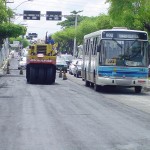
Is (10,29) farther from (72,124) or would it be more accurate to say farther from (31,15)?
(72,124)

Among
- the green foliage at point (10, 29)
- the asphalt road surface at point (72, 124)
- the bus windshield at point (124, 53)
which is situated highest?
the green foliage at point (10, 29)

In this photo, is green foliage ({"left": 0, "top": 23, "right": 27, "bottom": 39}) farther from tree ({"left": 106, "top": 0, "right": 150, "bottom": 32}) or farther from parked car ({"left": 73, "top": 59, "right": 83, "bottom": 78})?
tree ({"left": 106, "top": 0, "right": 150, "bottom": 32})

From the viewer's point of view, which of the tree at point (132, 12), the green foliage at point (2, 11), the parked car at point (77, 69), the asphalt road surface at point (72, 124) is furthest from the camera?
the parked car at point (77, 69)

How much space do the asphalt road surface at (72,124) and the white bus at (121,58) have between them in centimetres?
418

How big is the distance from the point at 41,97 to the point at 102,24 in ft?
136

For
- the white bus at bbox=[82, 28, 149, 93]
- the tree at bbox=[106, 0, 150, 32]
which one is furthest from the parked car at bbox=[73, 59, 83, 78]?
the white bus at bbox=[82, 28, 149, 93]

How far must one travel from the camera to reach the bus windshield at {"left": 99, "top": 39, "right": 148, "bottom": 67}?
1054 inches

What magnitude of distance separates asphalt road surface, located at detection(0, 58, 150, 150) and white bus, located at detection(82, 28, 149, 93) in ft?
13.7

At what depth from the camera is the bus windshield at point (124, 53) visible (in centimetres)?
2677

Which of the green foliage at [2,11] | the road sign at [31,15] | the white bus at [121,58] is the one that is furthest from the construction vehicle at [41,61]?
the road sign at [31,15]

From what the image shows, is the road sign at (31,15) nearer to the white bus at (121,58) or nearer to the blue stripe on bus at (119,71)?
the white bus at (121,58)

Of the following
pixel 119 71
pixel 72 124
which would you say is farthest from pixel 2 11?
pixel 72 124

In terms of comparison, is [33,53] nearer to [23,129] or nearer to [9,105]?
[9,105]

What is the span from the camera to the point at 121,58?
2688cm
